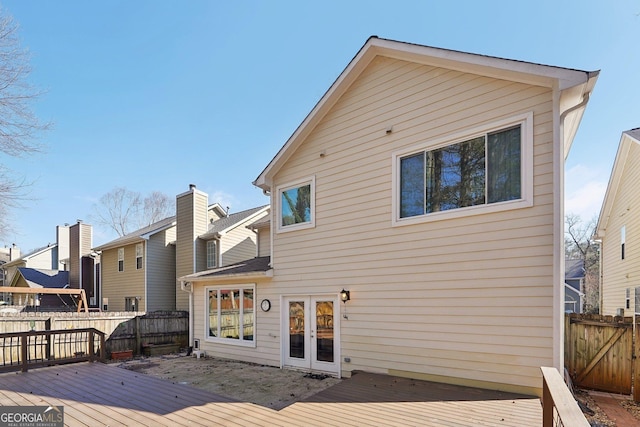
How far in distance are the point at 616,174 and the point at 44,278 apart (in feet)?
100

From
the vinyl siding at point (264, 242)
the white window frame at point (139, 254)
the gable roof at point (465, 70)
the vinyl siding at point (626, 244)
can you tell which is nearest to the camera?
the gable roof at point (465, 70)

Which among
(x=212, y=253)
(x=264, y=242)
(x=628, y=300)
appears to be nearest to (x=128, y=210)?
(x=212, y=253)

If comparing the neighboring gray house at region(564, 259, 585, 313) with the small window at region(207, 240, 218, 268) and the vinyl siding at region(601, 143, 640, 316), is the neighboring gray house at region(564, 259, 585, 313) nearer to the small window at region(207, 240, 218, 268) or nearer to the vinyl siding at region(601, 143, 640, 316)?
the vinyl siding at region(601, 143, 640, 316)

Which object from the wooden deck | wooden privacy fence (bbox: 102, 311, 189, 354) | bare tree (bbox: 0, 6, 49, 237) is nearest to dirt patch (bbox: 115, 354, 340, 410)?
the wooden deck

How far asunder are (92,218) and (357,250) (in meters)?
30.7

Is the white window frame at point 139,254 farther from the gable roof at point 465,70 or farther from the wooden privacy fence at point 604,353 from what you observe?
the wooden privacy fence at point 604,353

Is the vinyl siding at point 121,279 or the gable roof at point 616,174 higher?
the gable roof at point 616,174

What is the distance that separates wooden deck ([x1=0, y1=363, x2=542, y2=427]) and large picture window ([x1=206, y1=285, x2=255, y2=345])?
9.46 feet

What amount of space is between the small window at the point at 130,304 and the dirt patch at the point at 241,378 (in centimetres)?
747

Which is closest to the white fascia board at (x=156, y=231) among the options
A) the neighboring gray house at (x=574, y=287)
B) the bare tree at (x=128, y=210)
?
the bare tree at (x=128, y=210)

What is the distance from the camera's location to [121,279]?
17734 millimetres

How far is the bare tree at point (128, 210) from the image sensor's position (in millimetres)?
30000

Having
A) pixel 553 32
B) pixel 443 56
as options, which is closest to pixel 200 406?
pixel 443 56

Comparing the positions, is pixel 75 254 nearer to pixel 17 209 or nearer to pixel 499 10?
pixel 17 209
